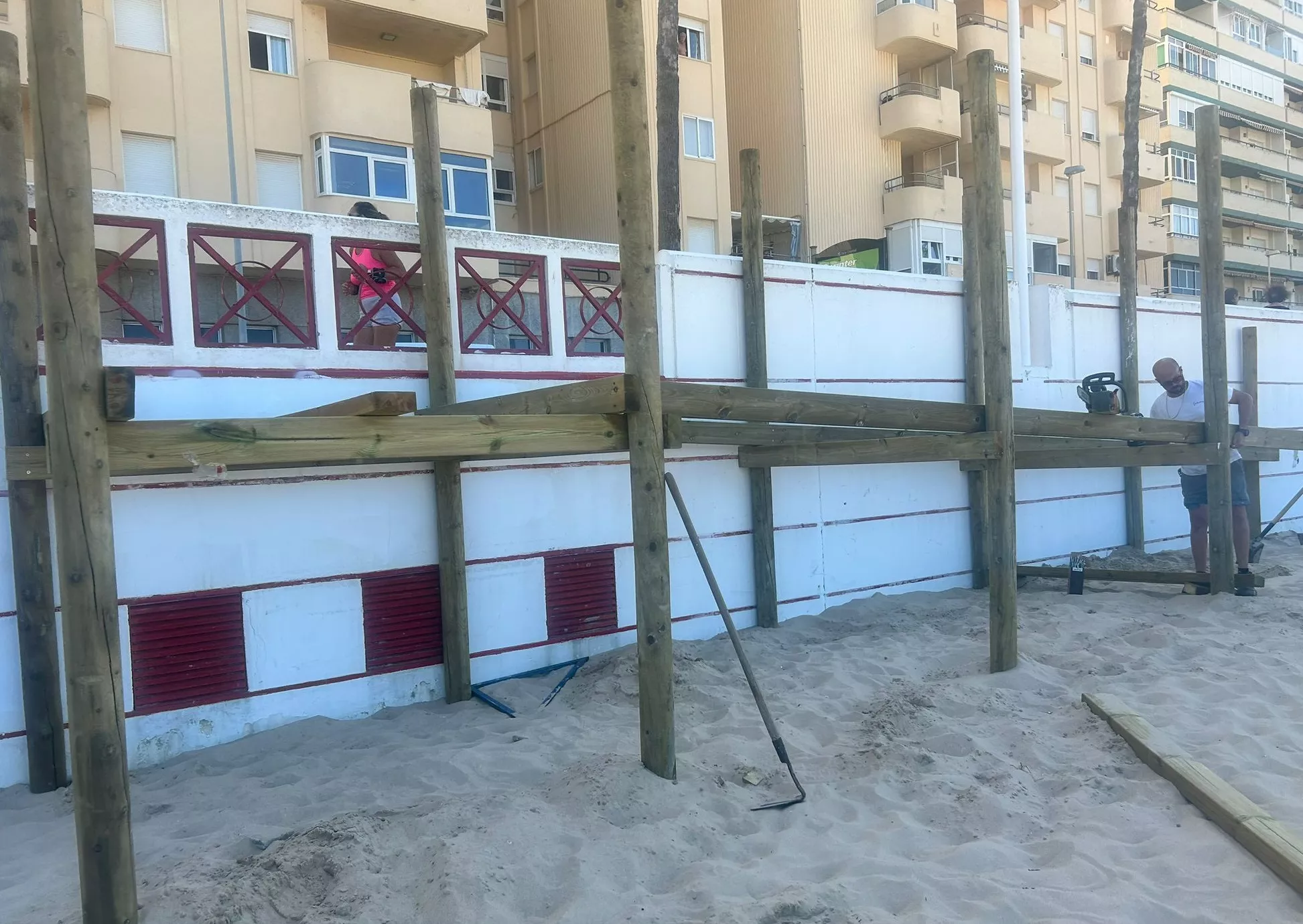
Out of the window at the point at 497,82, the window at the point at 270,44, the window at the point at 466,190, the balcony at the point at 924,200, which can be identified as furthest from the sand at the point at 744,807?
the balcony at the point at 924,200

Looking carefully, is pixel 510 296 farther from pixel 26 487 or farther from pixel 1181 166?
pixel 1181 166

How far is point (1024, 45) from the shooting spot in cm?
2700

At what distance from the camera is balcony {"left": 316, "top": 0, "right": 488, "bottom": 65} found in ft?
52.7

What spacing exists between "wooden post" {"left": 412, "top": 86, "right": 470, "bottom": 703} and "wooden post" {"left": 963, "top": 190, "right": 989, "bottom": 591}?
504 cm

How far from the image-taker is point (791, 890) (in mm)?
3488

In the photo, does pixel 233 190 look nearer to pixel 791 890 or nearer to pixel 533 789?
pixel 533 789

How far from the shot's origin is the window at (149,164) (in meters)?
Answer: 13.9

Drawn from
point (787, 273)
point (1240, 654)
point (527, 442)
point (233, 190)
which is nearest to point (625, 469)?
point (787, 273)

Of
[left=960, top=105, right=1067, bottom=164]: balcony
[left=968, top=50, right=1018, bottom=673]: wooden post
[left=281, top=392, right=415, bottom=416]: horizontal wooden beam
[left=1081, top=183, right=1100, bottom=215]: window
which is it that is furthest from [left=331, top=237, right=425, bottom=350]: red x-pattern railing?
[left=1081, top=183, right=1100, bottom=215]: window

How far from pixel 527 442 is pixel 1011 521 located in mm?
3506

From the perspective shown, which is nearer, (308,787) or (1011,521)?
(308,787)

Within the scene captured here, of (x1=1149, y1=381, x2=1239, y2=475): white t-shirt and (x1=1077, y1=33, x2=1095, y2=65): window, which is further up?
(x1=1077, y1=33, x2=1095, y2=65): window

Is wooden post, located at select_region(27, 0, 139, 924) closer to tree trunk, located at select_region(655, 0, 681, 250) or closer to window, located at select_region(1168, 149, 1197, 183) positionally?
tree trunk, located at select_region(655, 0, 681, 250)

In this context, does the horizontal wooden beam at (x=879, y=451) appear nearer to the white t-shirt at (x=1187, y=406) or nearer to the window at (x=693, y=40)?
the white t-shirt at (x=1187, y=406)
